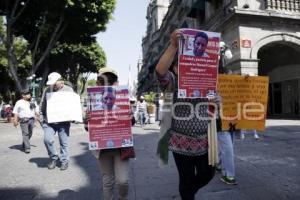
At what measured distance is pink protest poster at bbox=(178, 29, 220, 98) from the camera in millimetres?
3232

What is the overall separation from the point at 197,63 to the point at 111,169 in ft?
5.04

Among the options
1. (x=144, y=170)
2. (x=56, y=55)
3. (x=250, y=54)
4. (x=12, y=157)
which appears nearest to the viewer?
(x=144, y=170)

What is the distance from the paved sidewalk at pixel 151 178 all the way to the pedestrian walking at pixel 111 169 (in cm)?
85

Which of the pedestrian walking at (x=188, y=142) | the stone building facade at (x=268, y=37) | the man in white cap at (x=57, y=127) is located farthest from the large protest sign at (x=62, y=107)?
the stone building facade at (x=268, y=37)

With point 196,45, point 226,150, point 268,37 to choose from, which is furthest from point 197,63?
point 268,37

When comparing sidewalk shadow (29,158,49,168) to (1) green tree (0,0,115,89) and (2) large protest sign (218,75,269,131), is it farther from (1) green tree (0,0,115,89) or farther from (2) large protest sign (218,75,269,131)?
(1) green tree (0,0,115,89)

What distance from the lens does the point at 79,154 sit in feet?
28.3

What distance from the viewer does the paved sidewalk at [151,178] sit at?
4750 millimetres

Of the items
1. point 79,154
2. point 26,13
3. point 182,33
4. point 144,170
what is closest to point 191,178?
point 182,33

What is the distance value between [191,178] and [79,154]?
5.74 meters

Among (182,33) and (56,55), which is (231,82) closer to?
(182,33)

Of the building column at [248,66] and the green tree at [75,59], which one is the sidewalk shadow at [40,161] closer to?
the building column at [248,66]

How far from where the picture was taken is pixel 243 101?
4.88 m

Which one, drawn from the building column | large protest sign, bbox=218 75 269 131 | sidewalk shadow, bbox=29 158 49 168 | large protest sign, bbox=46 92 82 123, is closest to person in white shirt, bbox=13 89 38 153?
sidewalk shadow, bbox=29 158 49 168
